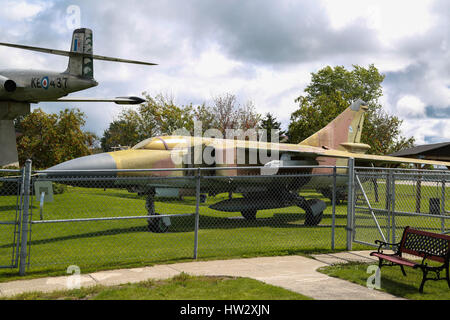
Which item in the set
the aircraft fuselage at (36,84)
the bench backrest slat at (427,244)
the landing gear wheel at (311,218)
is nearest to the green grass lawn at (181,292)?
the bench backrest slat at (427,244)

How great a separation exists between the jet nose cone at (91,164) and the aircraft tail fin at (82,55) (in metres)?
12.5

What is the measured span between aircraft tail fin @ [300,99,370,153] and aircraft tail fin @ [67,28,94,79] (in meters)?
12.4

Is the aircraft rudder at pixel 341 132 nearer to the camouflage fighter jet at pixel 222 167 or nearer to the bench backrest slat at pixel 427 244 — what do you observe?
the camouflage fighter jet at pixel 222 167

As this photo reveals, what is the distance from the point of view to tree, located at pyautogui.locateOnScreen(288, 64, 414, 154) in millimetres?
47797

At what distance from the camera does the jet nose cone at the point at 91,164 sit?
432 inches

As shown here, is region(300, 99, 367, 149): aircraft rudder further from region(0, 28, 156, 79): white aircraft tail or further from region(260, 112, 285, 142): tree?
region(260, 112, 285, 142): tree

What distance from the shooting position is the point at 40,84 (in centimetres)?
2166

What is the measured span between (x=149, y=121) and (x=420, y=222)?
31377 millimetres

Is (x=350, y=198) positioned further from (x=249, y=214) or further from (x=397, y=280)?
(x=249, y=214)

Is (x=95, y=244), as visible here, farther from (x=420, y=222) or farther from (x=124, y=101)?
(x=124, y=101)

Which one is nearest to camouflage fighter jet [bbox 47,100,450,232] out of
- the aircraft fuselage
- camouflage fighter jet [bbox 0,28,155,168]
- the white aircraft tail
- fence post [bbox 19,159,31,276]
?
fence post [bbox 19,159,31,276]
